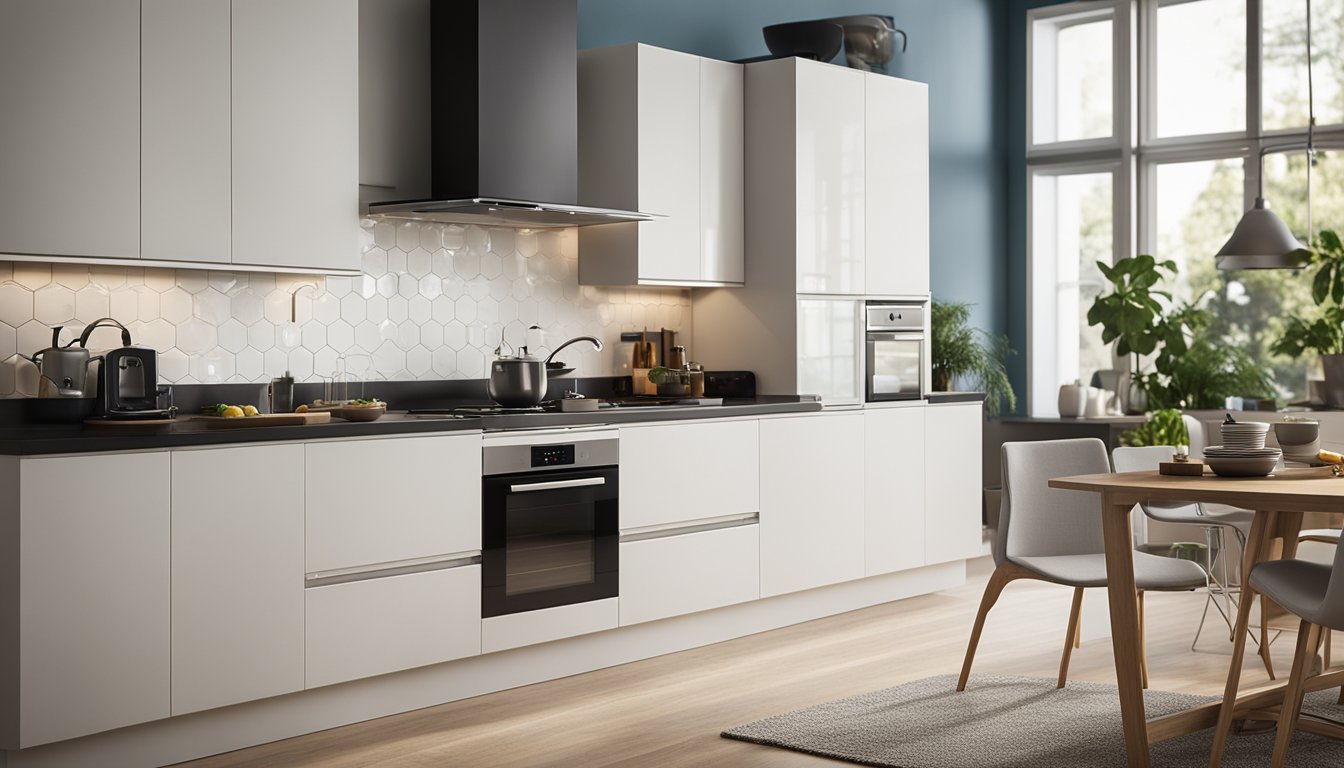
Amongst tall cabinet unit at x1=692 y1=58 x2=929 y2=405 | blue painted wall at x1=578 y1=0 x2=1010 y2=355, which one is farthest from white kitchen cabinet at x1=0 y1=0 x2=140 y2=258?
blue painted wall at x1=578 y1=0 x2=1010 y2=355

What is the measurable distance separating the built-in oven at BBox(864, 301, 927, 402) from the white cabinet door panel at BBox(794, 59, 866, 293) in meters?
0.20

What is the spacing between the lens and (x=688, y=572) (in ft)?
16.6

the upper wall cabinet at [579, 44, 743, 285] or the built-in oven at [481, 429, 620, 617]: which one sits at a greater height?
the upper wall cabinet at [579, 44, 743, 285]

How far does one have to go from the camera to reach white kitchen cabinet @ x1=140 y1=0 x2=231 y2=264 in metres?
3.88

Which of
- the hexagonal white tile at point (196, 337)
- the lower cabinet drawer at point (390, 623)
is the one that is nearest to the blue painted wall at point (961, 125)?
the hexagonal white tile at point (196, 337)

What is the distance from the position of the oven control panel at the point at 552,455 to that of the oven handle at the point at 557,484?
6 centimetres

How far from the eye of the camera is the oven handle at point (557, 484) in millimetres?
4426

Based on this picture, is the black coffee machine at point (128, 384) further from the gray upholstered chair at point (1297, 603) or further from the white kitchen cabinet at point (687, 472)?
the gray upholstered chair at point (1297, 603)

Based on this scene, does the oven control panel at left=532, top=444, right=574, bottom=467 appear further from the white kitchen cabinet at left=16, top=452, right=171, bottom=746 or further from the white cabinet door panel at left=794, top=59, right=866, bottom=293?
the white cabinet door panel at left=794, top=59, right=866, bottom=293

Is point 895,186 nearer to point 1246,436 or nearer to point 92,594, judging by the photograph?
point 1246,436

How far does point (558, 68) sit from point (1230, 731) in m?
3.07

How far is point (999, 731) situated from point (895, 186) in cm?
292

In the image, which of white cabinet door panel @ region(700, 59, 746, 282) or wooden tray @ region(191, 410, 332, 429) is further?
white cabinet door panel @ region(700, 59, 746, 282)

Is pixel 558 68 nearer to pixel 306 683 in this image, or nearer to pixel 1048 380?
pixel 306 683
